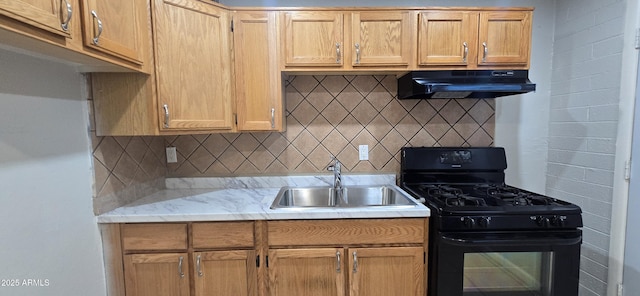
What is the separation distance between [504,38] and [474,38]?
19cm

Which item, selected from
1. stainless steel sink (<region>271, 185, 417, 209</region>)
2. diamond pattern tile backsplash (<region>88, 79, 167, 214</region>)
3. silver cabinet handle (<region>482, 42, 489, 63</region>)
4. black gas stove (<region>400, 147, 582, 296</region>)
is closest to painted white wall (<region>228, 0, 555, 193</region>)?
silver cabinet handle (<region>482, 42, 489, 63</region>)

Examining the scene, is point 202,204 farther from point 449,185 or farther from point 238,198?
point 449,185

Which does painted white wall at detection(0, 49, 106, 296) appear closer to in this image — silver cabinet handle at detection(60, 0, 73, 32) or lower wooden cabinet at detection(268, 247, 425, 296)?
silver cabinet handle at detection(60, 0, 73, 32)

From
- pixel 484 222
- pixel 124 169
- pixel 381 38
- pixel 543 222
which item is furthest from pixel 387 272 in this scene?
pixel 124 169

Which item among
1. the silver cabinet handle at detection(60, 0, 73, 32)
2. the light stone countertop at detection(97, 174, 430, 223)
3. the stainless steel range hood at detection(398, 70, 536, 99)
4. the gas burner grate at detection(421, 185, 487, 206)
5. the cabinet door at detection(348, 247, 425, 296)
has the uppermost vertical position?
the silver cabinet handle at detection(60, 0, 73, 32)

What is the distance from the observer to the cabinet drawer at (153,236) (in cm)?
147

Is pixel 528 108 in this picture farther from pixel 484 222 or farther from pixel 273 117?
Answer: pixel 273 117

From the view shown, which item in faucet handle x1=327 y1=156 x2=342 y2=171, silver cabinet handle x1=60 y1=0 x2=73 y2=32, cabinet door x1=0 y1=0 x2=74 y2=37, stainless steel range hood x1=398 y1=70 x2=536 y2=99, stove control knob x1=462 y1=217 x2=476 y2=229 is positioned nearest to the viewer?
cabinet door x1=0 y1=0 x2=74 y2=37

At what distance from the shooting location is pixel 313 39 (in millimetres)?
1690

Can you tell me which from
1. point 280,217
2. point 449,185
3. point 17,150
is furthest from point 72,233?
point 449,185

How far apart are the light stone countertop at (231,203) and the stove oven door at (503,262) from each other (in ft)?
0.81

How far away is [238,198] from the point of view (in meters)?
1.77

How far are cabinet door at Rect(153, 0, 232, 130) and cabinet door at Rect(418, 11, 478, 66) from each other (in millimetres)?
1219

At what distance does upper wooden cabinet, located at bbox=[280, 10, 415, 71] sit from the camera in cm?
168
